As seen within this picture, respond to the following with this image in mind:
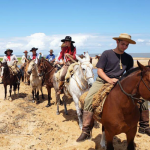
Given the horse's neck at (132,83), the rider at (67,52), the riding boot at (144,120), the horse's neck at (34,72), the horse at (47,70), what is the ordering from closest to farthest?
the horse's neck at (132,83) < the riding boot at (144,120) < the rider at (67,52) < the horse at (47,70) < the horse's neck at (34,72)

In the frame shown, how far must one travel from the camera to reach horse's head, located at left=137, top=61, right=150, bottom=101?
278 centimetres

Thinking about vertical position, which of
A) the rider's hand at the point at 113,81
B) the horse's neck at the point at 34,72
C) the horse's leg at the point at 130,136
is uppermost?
the rider's hand at the point at 113,81

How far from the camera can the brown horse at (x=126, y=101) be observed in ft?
9.41

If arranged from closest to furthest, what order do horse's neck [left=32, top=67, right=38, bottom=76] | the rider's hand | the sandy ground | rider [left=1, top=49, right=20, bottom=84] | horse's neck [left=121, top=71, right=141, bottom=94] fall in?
horse's neck [left=121, top=71, right=141, bottom=94] → the rider's hand → the sandy ground → horse's neck [left=32, top=67, right=38, bottom=76] → rider [left=1, top=49, right=20, bottom=84]

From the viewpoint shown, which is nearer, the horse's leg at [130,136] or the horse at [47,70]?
the horse's leg at [130,136]

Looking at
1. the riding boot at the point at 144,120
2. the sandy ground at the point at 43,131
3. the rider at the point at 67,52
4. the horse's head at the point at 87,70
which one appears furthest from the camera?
the rider at the point at 67,52

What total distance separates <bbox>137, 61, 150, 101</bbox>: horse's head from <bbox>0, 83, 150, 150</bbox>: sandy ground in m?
2.88

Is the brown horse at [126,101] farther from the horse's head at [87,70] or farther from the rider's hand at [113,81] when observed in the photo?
the horse's head at [87,70]

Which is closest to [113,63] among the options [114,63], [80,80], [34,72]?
[114,63]

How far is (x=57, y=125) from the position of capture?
281 inches

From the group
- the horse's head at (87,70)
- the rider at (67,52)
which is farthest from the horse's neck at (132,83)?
the rider at (67,52)

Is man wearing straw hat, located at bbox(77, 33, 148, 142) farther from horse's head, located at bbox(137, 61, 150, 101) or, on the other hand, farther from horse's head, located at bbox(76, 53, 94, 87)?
horse's head, located at bbox(76, 53, 94, 87)

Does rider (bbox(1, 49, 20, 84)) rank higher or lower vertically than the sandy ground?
higher

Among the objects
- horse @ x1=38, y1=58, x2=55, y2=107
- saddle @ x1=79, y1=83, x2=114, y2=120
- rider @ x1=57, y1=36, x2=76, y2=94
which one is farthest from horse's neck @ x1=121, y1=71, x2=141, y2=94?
horse @ x1=38, y1=58, x2=55, y2=107
